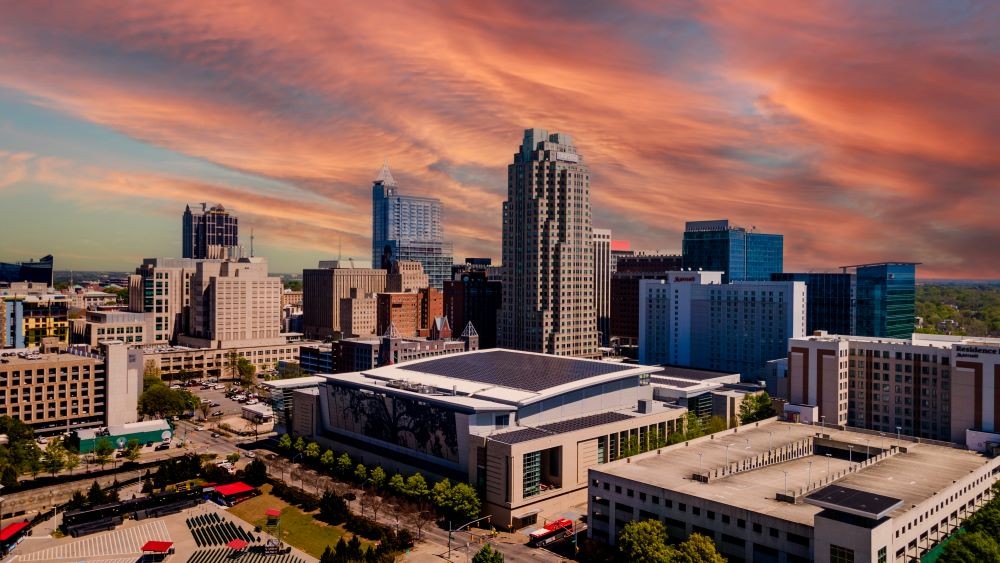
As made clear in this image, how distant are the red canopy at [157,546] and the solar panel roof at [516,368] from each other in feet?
186

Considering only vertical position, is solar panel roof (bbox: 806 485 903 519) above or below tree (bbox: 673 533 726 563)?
above

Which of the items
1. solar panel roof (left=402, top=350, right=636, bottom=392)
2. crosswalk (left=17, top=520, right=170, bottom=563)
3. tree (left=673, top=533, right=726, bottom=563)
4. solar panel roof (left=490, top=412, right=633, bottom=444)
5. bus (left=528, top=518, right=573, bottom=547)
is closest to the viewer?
tree (left=673, top=533, right=726, bottom=563)

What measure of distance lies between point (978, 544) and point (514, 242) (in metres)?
138

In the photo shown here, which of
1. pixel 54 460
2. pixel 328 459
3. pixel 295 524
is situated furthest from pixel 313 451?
pixel 54 460

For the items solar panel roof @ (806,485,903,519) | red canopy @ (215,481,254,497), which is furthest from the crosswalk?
solar panel roof @ (806,485,903,519)

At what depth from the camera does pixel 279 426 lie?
512 feet

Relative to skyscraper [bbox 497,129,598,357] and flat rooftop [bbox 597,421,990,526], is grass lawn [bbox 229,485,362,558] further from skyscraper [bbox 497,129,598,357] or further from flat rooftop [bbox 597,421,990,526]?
skyscraper [bbox 497,129,598,357]

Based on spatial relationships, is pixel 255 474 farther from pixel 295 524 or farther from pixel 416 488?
pixel 416 488

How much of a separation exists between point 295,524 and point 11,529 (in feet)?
128

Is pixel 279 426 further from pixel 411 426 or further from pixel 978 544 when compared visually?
pixel 978 544

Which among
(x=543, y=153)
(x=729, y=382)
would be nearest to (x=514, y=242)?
(x=543, y=153)

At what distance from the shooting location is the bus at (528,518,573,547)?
3728 inches

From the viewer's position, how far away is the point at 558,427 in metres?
114

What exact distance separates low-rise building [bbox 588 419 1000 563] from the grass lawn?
37156 mm
